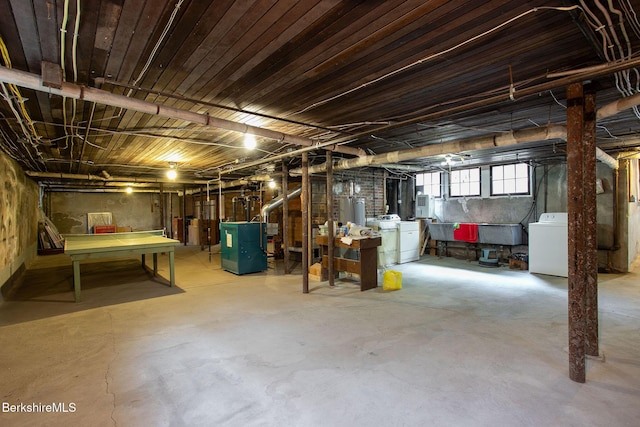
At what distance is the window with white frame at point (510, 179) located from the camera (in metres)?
7.51

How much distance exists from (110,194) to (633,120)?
16.2 m

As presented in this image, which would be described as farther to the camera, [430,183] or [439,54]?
[430,183]

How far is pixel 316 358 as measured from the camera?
276 cm

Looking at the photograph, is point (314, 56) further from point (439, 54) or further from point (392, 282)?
point (392, 282)

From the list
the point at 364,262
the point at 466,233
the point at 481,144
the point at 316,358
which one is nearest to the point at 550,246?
the point at 466,233

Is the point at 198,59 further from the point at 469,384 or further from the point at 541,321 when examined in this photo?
the point at 541,321

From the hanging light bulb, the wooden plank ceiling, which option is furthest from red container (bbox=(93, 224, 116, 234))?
the hanging light bulb

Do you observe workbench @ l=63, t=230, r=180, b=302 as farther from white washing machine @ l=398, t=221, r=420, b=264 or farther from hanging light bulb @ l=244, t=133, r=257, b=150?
white washing machine @ l=398, t=221, r=420, b=264

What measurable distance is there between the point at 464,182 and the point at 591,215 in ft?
19.8

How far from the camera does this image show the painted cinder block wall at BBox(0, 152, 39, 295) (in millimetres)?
4965

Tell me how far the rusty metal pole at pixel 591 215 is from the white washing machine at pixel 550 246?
12.3ft

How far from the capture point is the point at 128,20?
75.0 inches

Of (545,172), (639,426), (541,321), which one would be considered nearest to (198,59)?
(639,426)

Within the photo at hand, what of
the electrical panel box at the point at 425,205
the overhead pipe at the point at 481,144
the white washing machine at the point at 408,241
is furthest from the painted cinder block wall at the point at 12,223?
the electrical panel box at the point at 425,205
